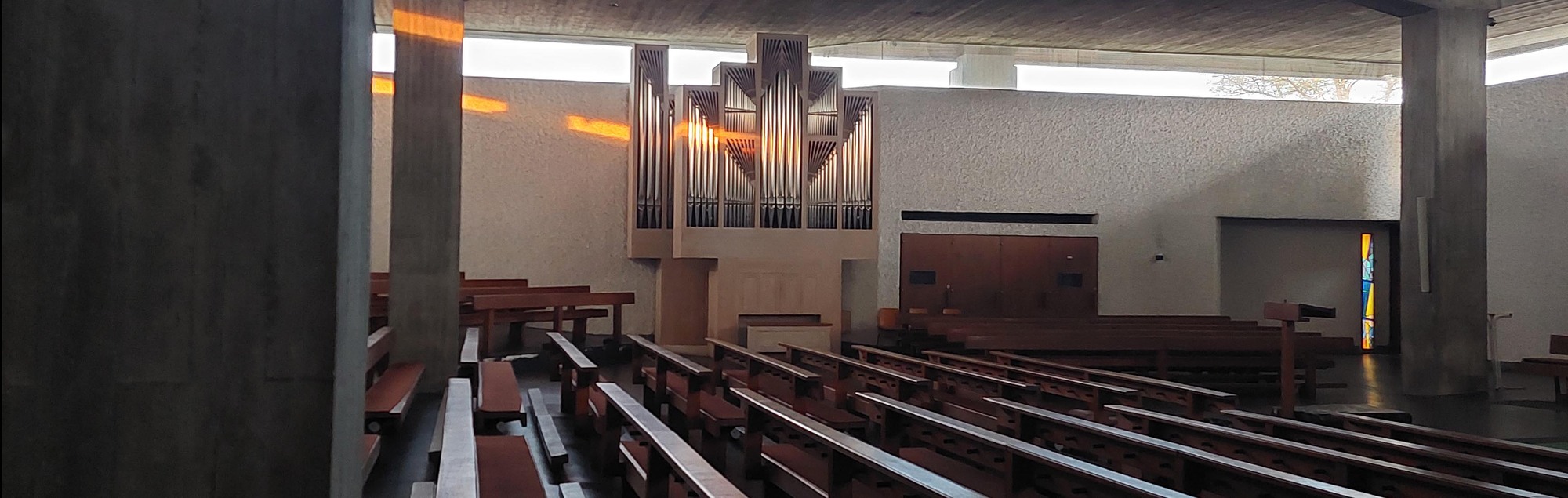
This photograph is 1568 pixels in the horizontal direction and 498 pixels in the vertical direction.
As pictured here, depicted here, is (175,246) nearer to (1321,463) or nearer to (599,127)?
(1321,463)

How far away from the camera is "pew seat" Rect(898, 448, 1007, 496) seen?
3598mm

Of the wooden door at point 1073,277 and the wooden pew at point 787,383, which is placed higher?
the wooden door at point 1073,277

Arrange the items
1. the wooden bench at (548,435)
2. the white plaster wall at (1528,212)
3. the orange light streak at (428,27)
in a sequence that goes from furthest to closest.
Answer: the white plaster wall at (1528,212), the orange light streak at (428,27), the wooden bench at (548,435)

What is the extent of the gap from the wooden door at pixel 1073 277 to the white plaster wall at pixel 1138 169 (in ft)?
0.45

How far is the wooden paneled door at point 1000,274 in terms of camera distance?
12.1 meters

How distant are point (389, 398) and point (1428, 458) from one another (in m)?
3.81

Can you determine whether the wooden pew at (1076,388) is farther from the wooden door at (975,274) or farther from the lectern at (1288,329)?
the wooden door at (975,274)

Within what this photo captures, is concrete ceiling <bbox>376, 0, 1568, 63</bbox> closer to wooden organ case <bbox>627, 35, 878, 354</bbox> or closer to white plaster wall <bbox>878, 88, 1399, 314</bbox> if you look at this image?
wooden organ case <bbox>627, 35, 878, 354</bbox>

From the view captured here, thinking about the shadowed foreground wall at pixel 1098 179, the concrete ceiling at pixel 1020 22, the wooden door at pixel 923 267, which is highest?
the concrete ceiling at pixel 1020 22

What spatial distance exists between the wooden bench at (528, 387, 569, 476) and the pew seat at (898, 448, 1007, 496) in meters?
1.22

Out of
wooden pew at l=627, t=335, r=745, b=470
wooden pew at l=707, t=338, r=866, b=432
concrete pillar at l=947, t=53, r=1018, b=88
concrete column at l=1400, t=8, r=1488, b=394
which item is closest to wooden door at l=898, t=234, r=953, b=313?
concrete pillar at l=947, t=53, r=1018, b=88

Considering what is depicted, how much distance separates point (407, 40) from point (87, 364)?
4.96 m

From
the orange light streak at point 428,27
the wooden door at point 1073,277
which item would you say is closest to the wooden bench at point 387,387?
the orange light streak at point 428,27

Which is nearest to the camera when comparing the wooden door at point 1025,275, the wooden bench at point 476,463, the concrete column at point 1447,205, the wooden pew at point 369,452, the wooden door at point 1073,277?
the wooden bench at point 476,463
